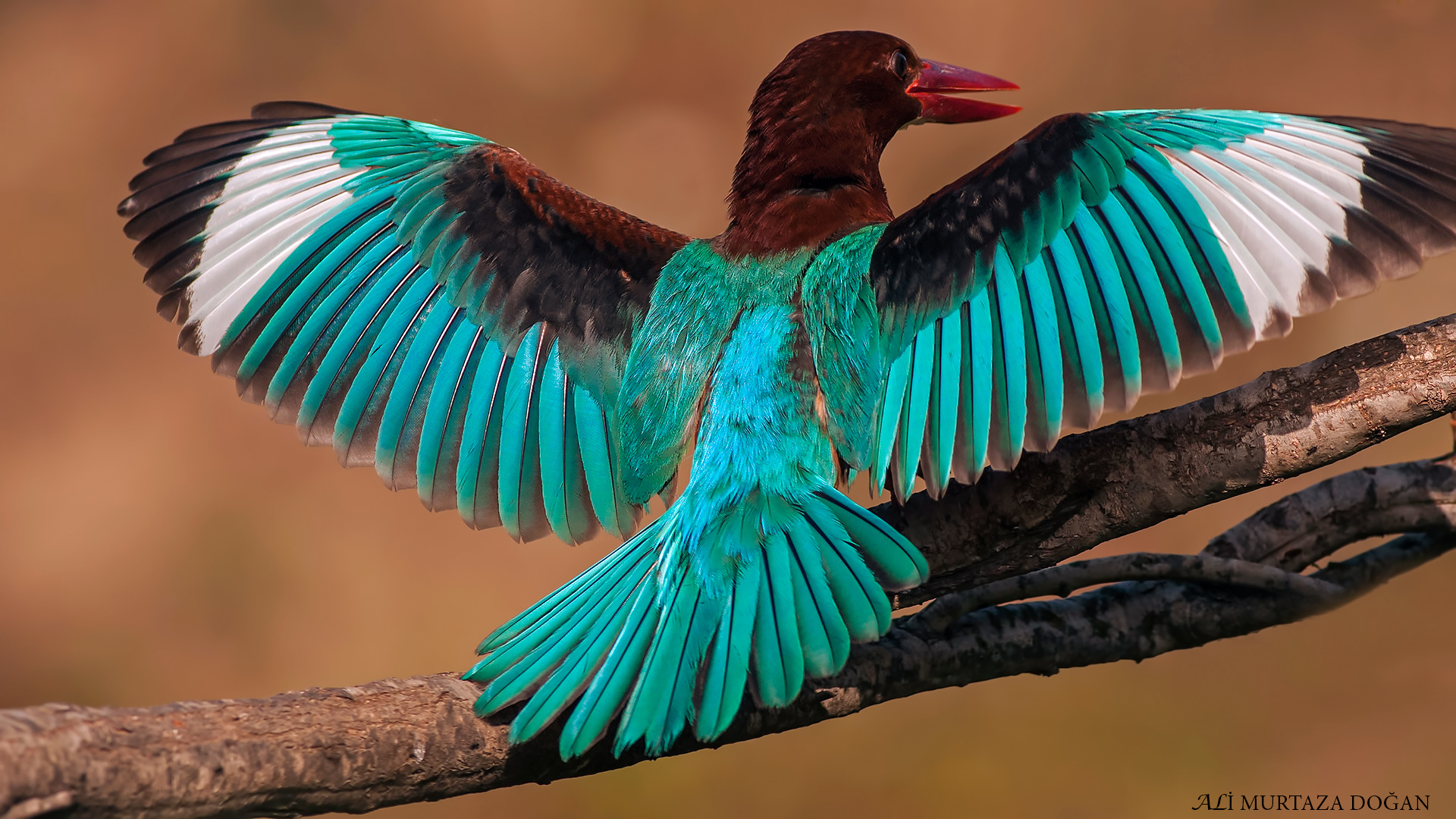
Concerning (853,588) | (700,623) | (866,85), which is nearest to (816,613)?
(853,588)

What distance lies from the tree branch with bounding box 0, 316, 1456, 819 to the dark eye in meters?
1.22

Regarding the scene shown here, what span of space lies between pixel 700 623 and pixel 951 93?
1811mm

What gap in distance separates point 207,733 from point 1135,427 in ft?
4.89

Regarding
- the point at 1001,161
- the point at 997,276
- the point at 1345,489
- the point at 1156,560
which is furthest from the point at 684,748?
the point at 1345,489

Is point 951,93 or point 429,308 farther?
point 951,93

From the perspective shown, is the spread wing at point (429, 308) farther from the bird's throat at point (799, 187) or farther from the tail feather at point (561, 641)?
the tail feather at point (561, 641)

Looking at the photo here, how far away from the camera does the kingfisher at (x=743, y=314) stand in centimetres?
182

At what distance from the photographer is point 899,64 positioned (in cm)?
283

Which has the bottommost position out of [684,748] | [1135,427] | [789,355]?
[684,748]

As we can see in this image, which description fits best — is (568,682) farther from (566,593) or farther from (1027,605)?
(1027,605)

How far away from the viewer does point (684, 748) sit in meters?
1.78

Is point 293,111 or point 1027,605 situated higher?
point 293,111

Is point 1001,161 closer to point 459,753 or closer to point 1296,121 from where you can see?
point 1296,121

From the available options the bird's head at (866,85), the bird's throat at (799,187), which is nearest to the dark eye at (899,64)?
the bird's head at (866,85)
